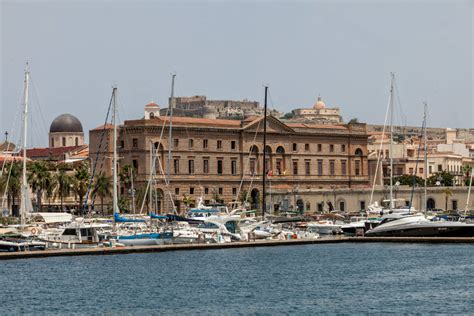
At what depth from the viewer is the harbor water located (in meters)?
44.6

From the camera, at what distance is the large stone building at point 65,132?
176 m

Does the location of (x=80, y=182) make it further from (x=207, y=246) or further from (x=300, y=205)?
(x=207, y=246)

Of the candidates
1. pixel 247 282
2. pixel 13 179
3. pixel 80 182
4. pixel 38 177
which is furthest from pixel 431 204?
pixel 247 282

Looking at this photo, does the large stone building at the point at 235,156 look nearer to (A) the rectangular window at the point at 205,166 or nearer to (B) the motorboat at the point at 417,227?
(A) the rectangular window at the point at 205,166

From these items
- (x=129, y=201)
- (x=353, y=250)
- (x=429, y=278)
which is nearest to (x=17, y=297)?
(x=429, y=278)

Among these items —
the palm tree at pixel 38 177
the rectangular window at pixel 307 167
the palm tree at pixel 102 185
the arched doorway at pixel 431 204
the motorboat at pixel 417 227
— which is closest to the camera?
the motorboat at pixel 417 227

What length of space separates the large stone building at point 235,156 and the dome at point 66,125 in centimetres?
5122

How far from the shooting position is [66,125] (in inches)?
6983

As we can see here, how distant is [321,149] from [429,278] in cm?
7914

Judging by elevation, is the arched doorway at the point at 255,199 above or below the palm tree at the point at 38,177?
below

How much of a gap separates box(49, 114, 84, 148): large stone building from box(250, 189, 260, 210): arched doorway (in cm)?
5424

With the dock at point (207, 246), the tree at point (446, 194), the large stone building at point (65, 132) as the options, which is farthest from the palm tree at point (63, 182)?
the large stone building at point (65, 132)

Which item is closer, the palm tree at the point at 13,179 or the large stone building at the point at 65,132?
the palm tree at the point at 13,179

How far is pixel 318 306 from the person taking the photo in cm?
4450
